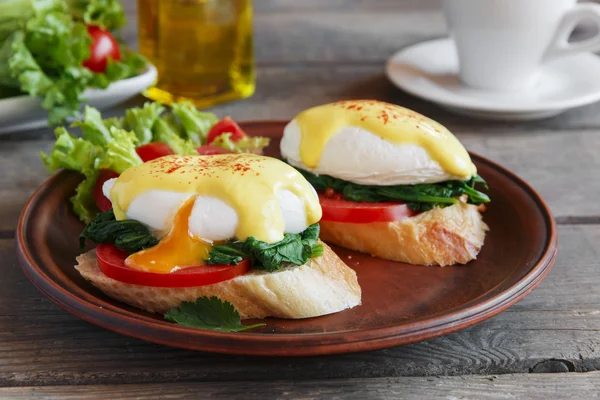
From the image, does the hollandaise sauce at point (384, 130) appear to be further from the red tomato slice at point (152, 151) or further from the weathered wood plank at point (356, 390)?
the weathered wood plank at point (356, 390)

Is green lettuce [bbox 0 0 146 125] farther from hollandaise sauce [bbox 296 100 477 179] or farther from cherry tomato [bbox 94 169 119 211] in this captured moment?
hollandaise sauce [bbox 296 100 477 179]

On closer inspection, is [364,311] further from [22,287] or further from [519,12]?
A: [519,12]

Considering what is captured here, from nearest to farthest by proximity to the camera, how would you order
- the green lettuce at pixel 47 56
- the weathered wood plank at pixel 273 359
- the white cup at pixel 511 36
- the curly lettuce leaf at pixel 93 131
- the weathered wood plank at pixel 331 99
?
the weathered wood plank at pixel 273 359, the curly lettuce leaf at pixel 93 131, the green lettuce at pixel 47 56, the white cup at pixel 511 36, the weathered wood plank at pixel 331 99

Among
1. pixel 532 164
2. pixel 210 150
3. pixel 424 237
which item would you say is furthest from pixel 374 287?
pixel 532 164

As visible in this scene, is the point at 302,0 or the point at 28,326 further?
the point at 302,0

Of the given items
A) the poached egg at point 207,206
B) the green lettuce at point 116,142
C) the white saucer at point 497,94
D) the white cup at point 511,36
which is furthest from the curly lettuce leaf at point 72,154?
the white cup at point 511,36

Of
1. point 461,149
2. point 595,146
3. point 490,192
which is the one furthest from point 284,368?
point 595,146
